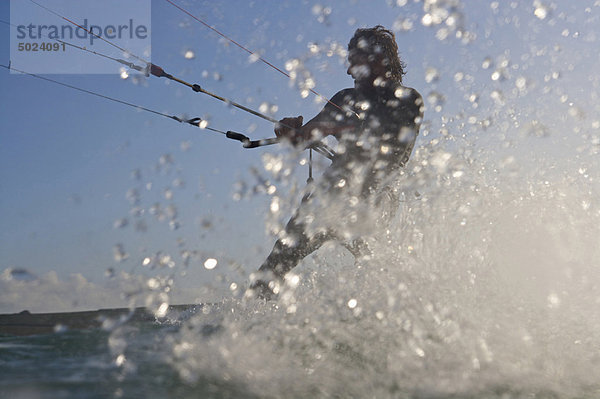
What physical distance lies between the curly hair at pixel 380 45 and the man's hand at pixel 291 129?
2.65 ft

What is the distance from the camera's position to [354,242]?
416 cm

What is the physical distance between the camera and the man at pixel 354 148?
3.80 meters

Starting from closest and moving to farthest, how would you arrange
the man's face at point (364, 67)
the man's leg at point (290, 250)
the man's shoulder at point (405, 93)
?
1. the man's leg at point (290, 250)
2. the man's shoulder at point (405, 93)
3. the man's face at point (364, 67)

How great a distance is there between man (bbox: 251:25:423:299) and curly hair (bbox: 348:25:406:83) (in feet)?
0.06

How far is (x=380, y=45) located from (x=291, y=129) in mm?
1071

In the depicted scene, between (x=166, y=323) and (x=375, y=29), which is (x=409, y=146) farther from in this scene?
(x=166, y=323)

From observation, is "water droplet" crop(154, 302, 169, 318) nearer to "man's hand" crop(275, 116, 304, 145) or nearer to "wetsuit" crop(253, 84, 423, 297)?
"wetsuit" crop(253, 84, 423, 297)

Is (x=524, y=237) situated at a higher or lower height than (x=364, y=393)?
higher

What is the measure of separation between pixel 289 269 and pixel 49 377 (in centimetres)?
193

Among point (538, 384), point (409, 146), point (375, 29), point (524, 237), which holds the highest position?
point (375, 29)

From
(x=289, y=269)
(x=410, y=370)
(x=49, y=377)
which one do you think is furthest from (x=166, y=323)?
(x=410, y=370)

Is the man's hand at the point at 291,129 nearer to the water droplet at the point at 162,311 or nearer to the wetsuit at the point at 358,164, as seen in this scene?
the wetsuit at the point at 358,164

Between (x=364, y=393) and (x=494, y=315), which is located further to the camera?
(x=494, y=315)

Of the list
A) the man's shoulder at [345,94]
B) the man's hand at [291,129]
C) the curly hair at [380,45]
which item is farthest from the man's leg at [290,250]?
the curly hair at [380,45]
